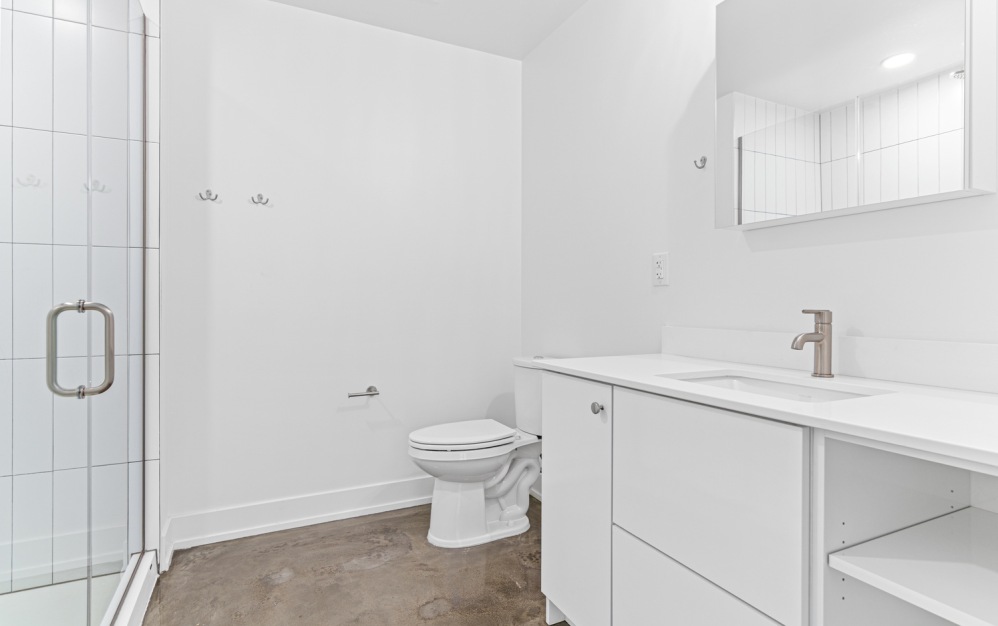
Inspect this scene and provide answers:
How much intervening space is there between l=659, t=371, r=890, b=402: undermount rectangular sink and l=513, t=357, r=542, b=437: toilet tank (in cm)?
97

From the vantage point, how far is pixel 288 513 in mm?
2307

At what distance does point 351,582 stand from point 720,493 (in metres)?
1.39

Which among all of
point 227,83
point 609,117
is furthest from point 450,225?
point 227,83

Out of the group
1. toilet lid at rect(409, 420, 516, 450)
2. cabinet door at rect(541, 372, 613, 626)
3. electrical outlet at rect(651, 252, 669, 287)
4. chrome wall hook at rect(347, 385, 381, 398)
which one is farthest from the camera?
chrome wall hook at rect(347, 385, 381, 398)

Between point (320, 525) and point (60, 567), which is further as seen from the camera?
point (320, 525)

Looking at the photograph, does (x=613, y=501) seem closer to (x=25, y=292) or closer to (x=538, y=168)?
(x=25, y=292)

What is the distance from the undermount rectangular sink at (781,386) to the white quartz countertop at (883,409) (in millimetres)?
13

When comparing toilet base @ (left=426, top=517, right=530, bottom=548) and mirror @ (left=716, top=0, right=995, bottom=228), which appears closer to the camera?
mirror @ (left=716, top=0, right=995, bottom=228)

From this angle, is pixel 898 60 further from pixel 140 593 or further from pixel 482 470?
pixel 140 593

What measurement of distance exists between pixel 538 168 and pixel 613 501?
1.81 m

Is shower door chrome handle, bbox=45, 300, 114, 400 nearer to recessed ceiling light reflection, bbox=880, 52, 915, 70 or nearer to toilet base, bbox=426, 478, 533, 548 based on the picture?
toilet base, bbox=426, 478, 533, 548

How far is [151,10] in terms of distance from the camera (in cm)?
188

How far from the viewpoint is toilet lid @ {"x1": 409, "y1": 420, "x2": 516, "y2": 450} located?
6.73 feet

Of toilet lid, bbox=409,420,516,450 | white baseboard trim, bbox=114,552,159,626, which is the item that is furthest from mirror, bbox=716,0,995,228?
white baseboard trim, bbox=114,552,159,626
